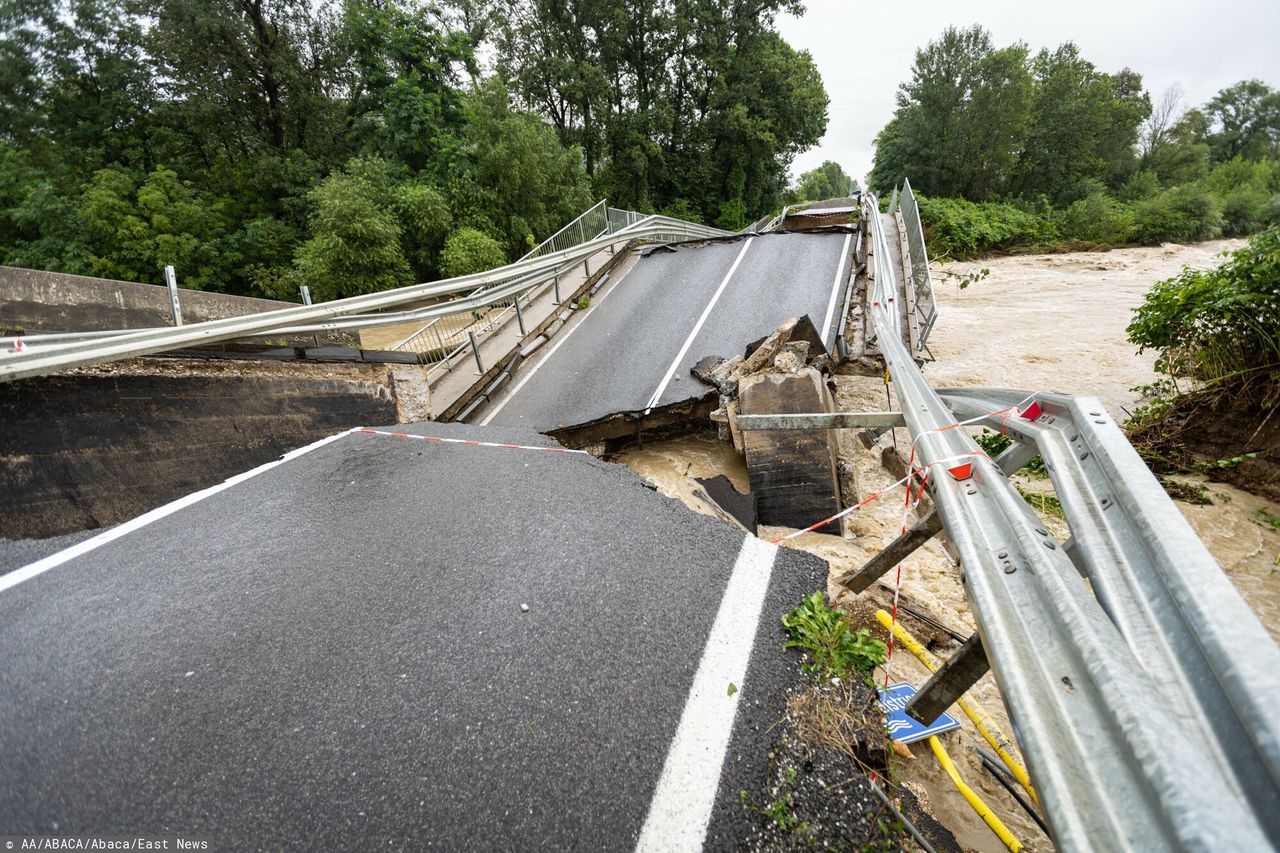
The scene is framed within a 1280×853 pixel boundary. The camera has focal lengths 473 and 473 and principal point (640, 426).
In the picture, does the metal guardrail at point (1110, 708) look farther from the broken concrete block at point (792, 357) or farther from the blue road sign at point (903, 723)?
the broken concrete block at point (792, 357)

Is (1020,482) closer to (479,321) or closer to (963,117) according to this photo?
(479,321)

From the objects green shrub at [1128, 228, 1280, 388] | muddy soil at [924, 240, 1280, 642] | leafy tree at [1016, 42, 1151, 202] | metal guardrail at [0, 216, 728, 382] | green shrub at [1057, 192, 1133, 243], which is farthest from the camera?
leafy tree at [1016, 42, 1151, 202]

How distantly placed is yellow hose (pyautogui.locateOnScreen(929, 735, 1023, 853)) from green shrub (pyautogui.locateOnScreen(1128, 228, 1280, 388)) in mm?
5768

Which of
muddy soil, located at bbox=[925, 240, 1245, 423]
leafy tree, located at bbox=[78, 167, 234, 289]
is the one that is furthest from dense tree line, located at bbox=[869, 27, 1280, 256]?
leafy tree, located at bbox=[78, 167, 234, 289]

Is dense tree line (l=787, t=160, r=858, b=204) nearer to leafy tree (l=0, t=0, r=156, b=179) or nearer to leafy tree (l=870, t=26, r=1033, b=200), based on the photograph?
leafy tree (l=870, t=26, r=1033, b=200)

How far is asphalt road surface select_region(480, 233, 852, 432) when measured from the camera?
259 inches

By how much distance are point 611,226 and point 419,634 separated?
12.1 metres

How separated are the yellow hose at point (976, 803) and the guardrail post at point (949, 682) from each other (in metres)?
1.18

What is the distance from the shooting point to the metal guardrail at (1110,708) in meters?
0.79

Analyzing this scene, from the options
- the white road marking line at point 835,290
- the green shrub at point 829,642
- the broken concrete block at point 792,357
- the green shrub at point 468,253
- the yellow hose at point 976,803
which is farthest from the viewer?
the green shrub at point 468,253

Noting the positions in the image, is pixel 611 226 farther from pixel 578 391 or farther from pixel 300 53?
pixel 300 53

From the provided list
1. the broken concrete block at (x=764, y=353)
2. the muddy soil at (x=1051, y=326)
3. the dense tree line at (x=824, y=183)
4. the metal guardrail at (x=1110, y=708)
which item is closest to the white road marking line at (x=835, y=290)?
the broken concrete block at (x=764, y=353)

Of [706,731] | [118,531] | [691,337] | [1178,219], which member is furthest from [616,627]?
[1178,219]

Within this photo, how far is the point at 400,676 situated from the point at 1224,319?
27.5 ft
